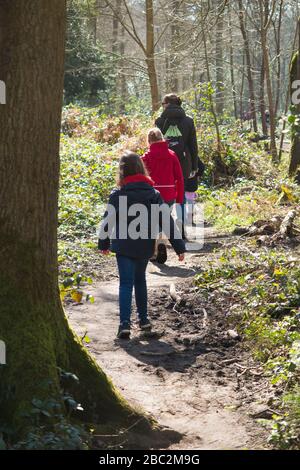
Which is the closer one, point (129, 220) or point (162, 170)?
point (129, 220)

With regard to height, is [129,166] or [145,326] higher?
[129,166]

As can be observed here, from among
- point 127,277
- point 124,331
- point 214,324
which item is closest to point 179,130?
point 214,324

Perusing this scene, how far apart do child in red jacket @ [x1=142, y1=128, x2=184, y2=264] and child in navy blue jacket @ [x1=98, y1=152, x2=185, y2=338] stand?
2.79m

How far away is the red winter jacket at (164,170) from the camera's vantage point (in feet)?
34.2

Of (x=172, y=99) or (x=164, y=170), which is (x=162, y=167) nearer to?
(x=164, y=170)

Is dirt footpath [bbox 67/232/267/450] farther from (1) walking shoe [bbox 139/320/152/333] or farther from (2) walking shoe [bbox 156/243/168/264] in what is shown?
(2) walking shoe [bbox 156/243/168/264]

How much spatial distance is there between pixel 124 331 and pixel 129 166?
1.66 m

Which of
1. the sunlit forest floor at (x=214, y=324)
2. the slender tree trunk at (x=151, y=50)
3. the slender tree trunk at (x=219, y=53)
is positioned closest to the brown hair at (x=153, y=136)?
the sunlit forest floor at (x=214, y=324)

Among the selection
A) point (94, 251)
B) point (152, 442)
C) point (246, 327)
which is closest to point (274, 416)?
point (152, 442)

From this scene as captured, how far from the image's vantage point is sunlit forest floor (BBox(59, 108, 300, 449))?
565 centimetres

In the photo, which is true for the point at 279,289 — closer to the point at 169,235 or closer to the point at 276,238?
the point at 169,235

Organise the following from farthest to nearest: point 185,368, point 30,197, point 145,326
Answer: point 145,326, point 185,368, point 30,197

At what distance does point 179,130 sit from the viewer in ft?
39.2

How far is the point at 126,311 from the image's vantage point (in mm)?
7562
